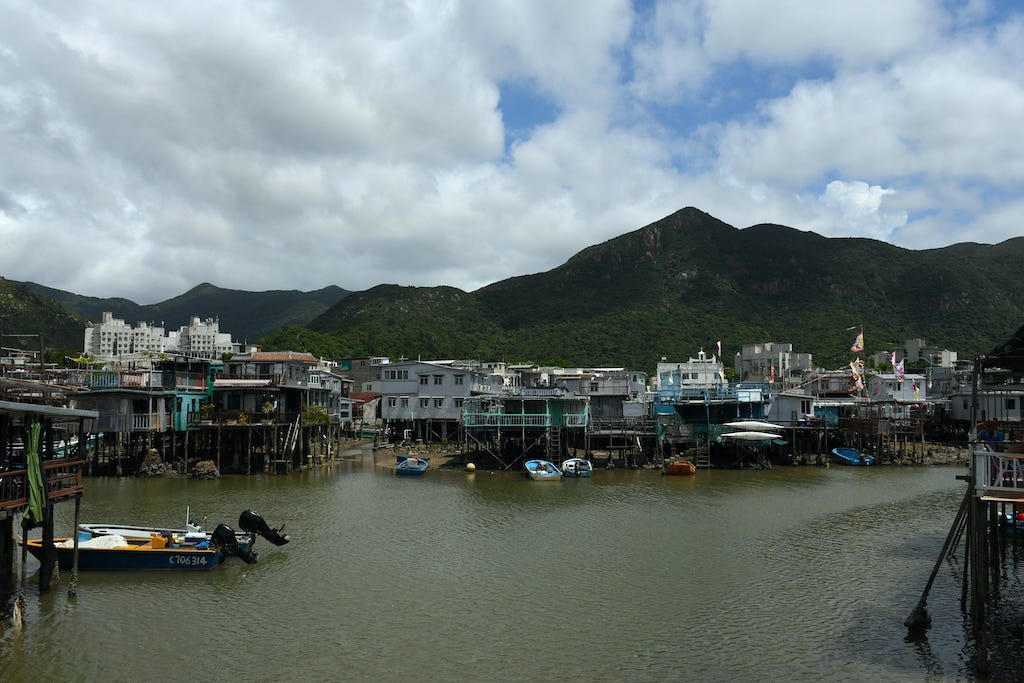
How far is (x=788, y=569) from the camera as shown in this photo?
25.9 m

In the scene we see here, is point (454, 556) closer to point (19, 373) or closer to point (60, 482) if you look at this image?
point (60, 482)

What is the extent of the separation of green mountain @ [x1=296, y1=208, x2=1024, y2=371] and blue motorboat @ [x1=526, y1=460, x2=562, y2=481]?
234 ft

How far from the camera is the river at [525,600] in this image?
17.7m

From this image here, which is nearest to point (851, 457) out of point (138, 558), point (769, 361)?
point (138, 558)

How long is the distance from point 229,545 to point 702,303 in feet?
414

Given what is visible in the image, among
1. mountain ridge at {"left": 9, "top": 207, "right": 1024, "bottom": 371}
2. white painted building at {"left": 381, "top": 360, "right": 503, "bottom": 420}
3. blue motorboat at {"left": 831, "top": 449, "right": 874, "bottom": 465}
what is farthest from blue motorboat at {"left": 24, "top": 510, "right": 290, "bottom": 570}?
mountain ridge at {"left": 9, "top": 207, "right": 1024, "bottom": 371}

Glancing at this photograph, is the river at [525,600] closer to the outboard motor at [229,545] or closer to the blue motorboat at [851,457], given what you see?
A: the outboard motor at [229,545]

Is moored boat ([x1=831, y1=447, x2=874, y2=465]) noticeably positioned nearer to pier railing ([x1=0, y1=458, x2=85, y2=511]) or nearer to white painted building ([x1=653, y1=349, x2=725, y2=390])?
white painted building ([x1=653, y1=349, x2=725, y2=390])

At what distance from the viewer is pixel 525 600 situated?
22.7 m

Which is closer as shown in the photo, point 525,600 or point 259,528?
point 525,600

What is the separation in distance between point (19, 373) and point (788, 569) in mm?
42172

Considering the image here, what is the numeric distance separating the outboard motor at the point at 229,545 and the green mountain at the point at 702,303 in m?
95.6

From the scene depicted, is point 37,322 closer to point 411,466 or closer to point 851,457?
point 411,466

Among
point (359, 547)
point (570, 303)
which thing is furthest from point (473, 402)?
point (570, 303)
